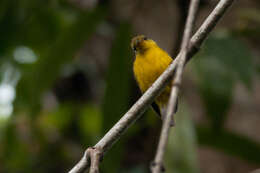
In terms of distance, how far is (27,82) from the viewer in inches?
118

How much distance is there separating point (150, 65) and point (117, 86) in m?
0.44

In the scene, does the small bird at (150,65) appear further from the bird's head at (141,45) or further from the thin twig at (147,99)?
the thin twig at (147,99)

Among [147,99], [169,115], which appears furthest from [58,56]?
[169,115]

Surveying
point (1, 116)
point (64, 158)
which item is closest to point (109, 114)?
point (64, 158)

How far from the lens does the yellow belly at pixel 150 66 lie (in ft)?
7.41

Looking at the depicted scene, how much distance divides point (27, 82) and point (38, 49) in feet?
3.19

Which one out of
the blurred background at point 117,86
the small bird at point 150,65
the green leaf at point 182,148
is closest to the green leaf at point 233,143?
the blurred background at point 117,86

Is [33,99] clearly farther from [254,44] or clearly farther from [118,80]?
[254,44]

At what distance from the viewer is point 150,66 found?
2.29 m

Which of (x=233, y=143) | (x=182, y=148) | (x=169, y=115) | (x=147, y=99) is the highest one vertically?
(x=169, y=115)

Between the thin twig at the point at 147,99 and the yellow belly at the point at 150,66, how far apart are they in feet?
3.82

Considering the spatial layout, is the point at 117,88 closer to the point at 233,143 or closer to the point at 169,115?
the point at 233,143

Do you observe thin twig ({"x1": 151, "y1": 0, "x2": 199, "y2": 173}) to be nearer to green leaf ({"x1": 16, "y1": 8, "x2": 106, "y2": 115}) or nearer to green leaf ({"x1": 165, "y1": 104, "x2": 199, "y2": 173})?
green leaf ({"x1": 165, "y1": 104, "x2": 199, "y2": 173})

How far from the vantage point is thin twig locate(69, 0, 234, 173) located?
1.04 meters
